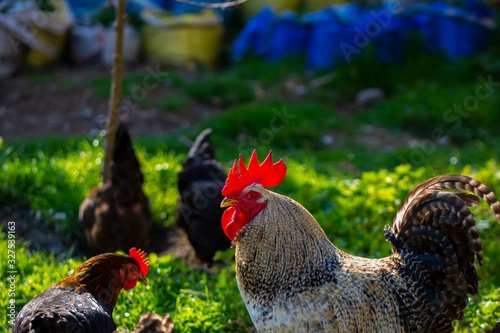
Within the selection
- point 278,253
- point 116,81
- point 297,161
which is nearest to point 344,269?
Answer: point 278,253

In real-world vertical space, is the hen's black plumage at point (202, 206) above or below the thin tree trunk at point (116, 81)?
below

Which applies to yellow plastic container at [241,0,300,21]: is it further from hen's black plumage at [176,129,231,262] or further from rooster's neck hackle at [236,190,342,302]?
rooster's neck hackle at [236,190,342,302]

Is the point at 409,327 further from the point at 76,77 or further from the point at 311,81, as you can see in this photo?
the point at 76,77

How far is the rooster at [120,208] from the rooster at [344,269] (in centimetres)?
168

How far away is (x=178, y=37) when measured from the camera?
31.3 ft

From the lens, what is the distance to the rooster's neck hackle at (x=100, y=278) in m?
2.80

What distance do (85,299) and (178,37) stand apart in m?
7.53

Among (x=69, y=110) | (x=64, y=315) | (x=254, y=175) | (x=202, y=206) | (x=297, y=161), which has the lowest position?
(x=69, y=110)

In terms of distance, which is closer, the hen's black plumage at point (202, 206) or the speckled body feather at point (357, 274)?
the speckled body feather at point (357, 274)

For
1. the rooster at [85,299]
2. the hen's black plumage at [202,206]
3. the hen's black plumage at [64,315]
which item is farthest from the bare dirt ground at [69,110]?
the hen's black plumage at [64,315]

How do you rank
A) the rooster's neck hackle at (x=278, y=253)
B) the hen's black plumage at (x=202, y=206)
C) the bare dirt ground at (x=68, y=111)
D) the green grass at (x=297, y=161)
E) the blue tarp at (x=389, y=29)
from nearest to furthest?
the rooster's neck hackle at (x=278, y=253) < the green grass at (x=297, y=161) < the hen's black plumage at (x=202, y=206) < the bare dirt ground at (x=68, y=111) < the blue tarp at (x=389, y=29)

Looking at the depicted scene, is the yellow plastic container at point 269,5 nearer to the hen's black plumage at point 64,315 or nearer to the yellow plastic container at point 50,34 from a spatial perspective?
the yellow plastic container at point 50,34

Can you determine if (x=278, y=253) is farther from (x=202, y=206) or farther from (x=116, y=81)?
Answer: (x=116, y=81)

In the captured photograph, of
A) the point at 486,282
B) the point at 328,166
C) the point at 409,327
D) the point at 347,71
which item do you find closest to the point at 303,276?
the point at 409,327
